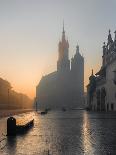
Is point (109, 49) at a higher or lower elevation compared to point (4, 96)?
higher

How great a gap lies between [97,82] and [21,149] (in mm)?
108713

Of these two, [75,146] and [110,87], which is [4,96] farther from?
[75,146]

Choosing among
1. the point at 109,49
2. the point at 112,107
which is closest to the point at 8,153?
the point at 112,107

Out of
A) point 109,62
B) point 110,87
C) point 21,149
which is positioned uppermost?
point 109,62

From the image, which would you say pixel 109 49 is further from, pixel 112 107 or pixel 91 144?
pixel 91 144

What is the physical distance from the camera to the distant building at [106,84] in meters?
99.5

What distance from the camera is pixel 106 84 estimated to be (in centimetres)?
10806

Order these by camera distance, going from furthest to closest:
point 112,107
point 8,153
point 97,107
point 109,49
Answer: point 97,107, point 109,49, point 112,107, point 8,153

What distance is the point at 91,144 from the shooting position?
1842cm

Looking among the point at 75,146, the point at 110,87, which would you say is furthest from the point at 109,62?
the point at 75,146

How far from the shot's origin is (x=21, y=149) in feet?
55.2

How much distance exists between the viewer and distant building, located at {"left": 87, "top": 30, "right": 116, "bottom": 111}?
326 feet

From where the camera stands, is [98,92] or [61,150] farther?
[98,92]

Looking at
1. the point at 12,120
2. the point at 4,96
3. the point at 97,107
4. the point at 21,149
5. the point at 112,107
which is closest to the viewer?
the point at 21,149
